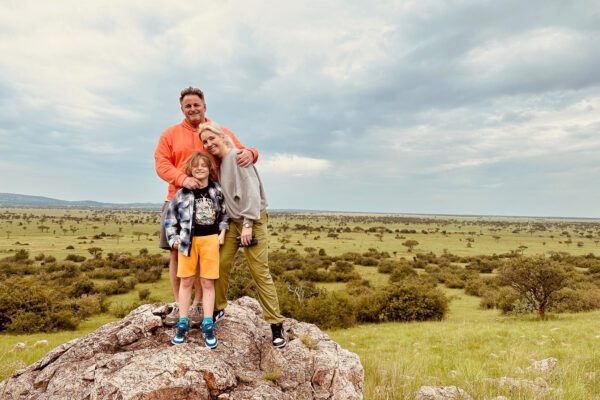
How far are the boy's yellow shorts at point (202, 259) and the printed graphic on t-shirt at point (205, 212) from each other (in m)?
A: 0.26

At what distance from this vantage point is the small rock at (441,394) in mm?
6032

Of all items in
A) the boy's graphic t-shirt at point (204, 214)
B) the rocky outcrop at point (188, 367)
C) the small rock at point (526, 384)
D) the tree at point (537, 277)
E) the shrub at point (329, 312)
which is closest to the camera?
the rocky outcrop at point (188, 367)

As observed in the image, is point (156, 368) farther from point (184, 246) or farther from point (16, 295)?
point (16, 295)

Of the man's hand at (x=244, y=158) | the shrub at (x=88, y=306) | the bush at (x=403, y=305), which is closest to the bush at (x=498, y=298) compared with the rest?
the bush at (x=403, y=305)

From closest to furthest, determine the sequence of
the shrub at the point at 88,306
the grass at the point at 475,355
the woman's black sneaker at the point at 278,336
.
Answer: the woman's black sneaker at the point at 278,336 < the grass at the point at 475,355 < the shrub at the point at 88,306

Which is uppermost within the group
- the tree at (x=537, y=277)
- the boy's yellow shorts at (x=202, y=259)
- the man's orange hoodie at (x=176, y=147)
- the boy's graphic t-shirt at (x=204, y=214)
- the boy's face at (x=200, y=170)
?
the man's orange hoodie at (x=176, y=147)

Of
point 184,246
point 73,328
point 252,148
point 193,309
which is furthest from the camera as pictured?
point 73,328

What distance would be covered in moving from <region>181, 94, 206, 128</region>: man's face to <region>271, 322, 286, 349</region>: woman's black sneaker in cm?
401

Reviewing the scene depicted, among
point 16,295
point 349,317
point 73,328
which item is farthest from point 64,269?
point 349,317

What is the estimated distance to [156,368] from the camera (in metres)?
4.50

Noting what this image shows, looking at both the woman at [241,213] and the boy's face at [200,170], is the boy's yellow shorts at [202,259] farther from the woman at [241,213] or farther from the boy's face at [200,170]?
the boy's face at [200,170]

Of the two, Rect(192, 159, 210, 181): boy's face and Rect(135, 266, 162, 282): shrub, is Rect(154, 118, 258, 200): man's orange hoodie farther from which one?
Rect(135, 266, 162, 282): shrub

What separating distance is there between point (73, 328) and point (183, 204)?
61.5 ft

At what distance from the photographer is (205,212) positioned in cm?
525
